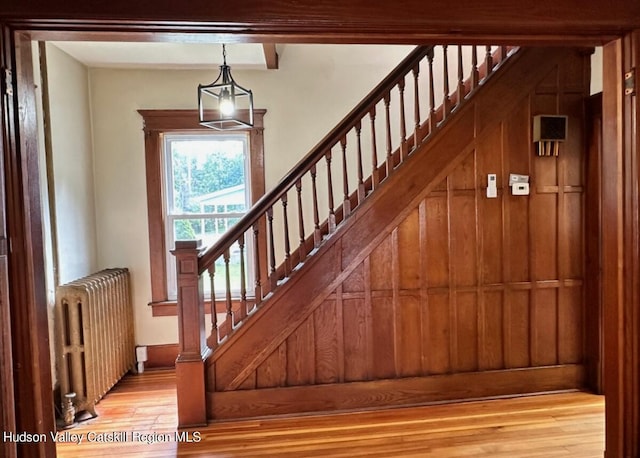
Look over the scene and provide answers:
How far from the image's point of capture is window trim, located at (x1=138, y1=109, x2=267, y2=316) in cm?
375

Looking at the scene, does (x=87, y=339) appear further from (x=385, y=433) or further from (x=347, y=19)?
(x=347, y=19)

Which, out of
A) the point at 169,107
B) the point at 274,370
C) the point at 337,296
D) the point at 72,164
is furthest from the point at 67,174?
the point at 337,296

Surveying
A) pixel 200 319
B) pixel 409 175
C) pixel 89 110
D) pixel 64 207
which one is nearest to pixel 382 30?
pixel 409 175

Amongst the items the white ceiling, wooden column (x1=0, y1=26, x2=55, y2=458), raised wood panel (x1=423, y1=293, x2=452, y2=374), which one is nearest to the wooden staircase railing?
raised wood panel (x1=423, y1=293, x2=452, y2=374)

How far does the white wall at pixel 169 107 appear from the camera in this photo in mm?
3742

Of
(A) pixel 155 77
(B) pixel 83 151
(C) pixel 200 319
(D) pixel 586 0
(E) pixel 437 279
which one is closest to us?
(D) pixel 586 0

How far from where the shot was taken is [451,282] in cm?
288

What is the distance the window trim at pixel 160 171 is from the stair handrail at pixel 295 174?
3.90 feet

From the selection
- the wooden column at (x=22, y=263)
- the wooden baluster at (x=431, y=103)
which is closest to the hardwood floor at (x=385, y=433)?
the wooden column at (x=22, y=263)

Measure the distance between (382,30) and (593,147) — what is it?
2194 millimetres

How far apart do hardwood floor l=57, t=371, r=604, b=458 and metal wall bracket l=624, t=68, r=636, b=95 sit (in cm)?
192

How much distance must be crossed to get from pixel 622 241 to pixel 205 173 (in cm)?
326

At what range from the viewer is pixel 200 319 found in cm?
267

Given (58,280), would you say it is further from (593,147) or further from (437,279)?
(593,147)
